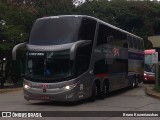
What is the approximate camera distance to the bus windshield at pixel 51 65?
16.4m

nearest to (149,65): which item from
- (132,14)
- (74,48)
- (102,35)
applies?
(102,35)

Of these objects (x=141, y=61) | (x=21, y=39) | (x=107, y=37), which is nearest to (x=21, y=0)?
(x=21, y=39)

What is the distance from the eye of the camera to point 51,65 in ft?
54.1

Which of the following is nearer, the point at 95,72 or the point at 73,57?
the point at 73,57

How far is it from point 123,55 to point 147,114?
35.5 ft

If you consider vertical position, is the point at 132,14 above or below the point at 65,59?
above

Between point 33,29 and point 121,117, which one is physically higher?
point 33,29

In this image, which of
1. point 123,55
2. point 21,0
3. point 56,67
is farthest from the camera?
point 21,0

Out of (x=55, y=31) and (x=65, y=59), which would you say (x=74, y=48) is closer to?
(x=65, y=59)

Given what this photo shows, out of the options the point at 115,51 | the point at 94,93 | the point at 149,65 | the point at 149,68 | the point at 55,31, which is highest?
the point at 55,31

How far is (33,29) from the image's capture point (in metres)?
17.6

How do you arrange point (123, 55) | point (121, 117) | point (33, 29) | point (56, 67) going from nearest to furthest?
1. point (121, 117)
2. point (56, 67)
3. point (33, 29)
4. point (123, 55)

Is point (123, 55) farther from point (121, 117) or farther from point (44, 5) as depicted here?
point (44, 5)

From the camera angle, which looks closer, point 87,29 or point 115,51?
point 87,29
